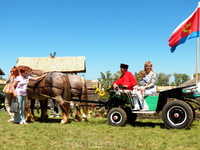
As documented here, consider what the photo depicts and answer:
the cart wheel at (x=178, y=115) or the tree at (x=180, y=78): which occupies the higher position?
the tree at (x=180, y=78)

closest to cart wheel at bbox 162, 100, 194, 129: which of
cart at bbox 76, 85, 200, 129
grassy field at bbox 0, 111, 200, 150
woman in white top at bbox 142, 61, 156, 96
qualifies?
cart at bbox 76, 85, 200, 129

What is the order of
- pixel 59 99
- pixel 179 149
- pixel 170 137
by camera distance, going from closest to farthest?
1. pixel 179 149
2. pixel 170 137
3. pixel 59 99

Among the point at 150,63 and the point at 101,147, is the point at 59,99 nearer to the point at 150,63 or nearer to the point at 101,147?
the point at 150,63

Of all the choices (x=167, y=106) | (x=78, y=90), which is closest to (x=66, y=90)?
(x=78, y=90)

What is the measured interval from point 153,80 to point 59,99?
3.44 m

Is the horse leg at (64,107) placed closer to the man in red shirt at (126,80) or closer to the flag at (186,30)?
the man in red shirt at (126,80)

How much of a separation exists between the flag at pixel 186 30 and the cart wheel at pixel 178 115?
4233 mm

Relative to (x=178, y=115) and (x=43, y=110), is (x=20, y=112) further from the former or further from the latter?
(x=178, y=115)

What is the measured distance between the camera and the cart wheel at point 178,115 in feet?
21.1

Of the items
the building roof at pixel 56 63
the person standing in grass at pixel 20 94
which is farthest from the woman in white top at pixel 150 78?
the building roof at pixel 56 63

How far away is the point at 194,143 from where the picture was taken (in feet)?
16.8

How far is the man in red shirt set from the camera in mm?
7641

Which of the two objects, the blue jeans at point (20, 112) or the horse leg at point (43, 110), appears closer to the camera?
the blue jeans at point (20, 112)

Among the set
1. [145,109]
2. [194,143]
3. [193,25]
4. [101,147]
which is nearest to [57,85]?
[145,109]
